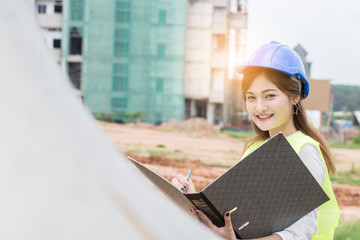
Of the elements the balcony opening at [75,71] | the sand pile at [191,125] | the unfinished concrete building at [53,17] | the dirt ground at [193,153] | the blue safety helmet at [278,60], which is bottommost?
the sand pile at [191,125]

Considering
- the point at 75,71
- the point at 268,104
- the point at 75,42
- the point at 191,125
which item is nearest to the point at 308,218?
the point at 268,104

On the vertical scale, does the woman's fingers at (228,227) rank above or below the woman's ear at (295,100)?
below

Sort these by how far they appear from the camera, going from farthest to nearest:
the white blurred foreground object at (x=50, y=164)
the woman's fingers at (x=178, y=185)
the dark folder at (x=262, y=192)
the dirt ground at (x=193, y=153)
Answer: the dirt ground at (x=193, y=153), the woman's fingers at (x=178, y=185), the dark folder at (x=262, y=192), the white blurred foreground object at (x=50, y=164)

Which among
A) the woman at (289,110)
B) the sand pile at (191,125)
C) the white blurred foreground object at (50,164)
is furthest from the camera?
the sand pile at (191,125)

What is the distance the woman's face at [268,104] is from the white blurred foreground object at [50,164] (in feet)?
1.96

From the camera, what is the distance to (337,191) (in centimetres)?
661

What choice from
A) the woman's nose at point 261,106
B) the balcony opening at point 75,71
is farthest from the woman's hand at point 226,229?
the balcony opening at point 75,71

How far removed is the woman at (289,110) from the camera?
0.81 meters

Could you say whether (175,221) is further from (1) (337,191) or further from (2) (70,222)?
(1) (337,191)

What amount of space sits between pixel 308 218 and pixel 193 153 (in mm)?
10378

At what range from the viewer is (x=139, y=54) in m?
18.8

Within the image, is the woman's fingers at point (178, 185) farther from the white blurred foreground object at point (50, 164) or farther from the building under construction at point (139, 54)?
the building under construction at point (139, 54)

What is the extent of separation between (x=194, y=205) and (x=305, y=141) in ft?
0.75

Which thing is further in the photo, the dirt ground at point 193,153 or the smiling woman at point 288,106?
the dirt ground at point 193,153
